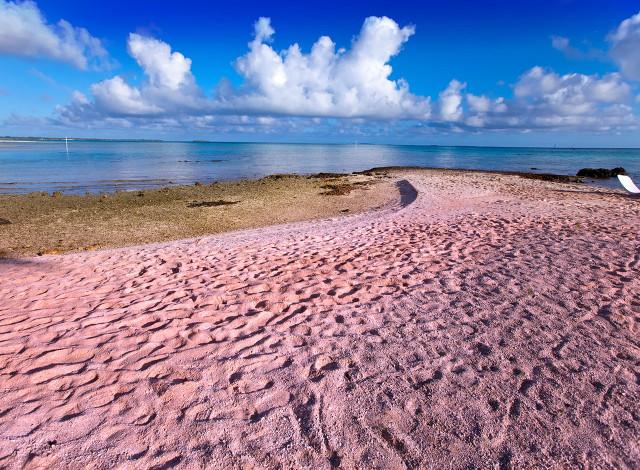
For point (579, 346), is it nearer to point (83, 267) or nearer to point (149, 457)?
point (149, 457)

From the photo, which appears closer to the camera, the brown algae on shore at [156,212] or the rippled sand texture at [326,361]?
the rippled sand texture at [326,361]

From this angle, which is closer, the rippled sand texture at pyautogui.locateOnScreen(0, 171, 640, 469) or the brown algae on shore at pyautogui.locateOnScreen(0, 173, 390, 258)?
the rippled sand texture at pyautogui.locateOnScreen(0, 171, 640, 469)

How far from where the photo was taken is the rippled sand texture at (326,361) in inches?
114

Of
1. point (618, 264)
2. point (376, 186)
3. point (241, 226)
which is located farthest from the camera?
point (376, 186)

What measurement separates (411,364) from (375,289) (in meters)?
2.04

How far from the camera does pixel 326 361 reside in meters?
3.97

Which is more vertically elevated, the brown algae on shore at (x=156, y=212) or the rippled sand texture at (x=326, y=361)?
the rippled sand texture at (x=326, y=361)

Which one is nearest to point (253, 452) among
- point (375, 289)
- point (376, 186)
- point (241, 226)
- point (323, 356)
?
point (323, 356)

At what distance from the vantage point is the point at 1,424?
3037 millimetres

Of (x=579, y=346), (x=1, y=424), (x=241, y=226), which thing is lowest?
(x=241, y=226)

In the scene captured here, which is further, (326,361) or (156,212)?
(156,212)

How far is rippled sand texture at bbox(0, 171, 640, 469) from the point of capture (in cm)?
289

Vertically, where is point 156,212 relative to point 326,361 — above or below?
below

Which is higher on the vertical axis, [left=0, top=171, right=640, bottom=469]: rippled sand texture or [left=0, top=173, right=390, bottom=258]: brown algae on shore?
[left=0, top=171, right=640, bottom=469]: rippled sand texture
